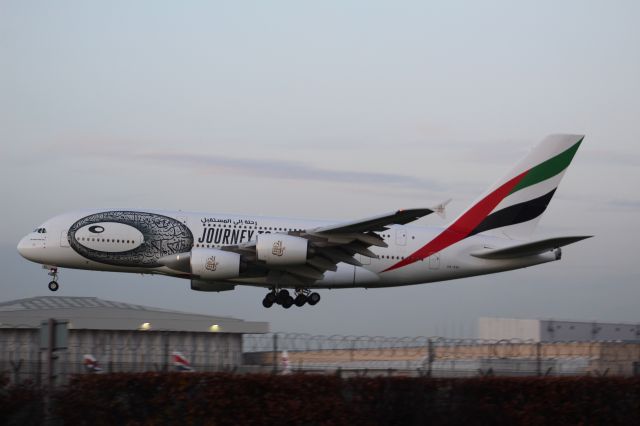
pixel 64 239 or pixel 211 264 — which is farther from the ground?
pixel 64 239

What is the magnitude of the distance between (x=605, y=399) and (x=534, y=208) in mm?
24101

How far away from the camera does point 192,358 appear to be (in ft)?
72.4

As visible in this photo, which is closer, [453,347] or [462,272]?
[453,347]

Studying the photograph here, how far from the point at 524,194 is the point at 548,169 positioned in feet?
6.15

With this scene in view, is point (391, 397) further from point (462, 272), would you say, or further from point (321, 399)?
point (462, 272)

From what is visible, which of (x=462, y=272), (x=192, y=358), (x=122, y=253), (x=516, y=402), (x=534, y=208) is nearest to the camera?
(x=516, y=402)

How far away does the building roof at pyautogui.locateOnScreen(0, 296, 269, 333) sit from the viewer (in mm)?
40562

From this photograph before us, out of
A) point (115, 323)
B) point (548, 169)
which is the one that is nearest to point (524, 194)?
point (548, 169)

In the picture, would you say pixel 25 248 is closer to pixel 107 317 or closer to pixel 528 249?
pixel 107 317

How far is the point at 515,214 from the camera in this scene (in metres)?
40.2

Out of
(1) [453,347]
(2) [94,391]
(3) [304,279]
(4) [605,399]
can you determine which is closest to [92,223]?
(3) [304,279]

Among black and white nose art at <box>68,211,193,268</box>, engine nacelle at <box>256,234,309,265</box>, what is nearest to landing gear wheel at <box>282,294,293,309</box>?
engine nacelle at <box>256,234,309,265</box>

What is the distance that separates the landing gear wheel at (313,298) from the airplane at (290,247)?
0.10m

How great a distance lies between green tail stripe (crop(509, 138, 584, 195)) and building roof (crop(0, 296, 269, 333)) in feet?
47.5
